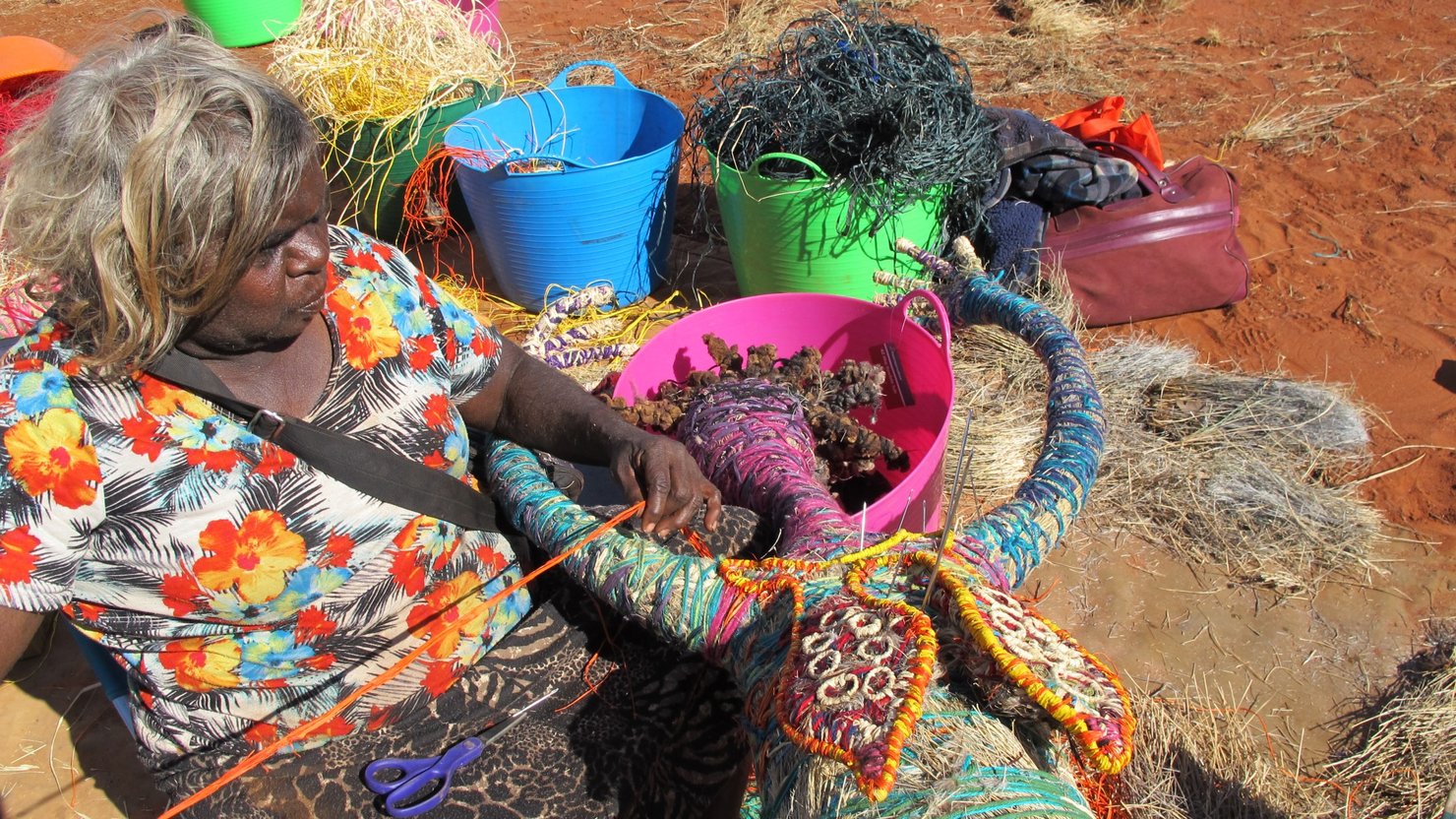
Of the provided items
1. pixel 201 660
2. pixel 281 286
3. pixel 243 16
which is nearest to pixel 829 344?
pixel 281 286

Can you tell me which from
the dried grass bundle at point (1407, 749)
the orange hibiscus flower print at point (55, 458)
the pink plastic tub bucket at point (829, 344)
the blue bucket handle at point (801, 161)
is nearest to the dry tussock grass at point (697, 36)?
the blue bucket handle at point (801, 161)

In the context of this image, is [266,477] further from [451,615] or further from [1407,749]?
[1407,749]

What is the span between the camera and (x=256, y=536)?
1.46m

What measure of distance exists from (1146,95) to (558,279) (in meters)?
4.01

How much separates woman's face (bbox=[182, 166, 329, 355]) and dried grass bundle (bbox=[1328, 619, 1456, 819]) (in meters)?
2.58

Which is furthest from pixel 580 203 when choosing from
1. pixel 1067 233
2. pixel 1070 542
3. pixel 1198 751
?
pixel 1198 751

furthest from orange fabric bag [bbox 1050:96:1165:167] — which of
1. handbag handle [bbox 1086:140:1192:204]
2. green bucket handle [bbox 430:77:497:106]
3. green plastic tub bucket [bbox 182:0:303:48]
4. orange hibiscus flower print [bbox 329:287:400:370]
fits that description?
green plastic tub bucket [bbox 182:0:303:48]

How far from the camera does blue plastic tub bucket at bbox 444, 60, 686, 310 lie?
385cm

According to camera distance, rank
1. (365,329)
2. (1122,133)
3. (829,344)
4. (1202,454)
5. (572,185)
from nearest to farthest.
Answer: (365,329), (829,344), (1202,454), (572,185), (1122,133)

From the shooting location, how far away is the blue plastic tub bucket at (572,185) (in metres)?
3.85

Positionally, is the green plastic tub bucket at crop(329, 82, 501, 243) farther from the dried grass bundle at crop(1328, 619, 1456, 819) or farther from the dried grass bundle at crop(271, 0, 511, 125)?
the dried grass bundle at crop(1328, 619, 1456, 819)

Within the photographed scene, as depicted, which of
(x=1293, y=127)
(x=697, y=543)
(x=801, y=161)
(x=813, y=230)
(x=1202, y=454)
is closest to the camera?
(x=697, y=543)

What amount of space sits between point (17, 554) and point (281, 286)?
50 cm

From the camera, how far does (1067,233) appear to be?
3889 mm
